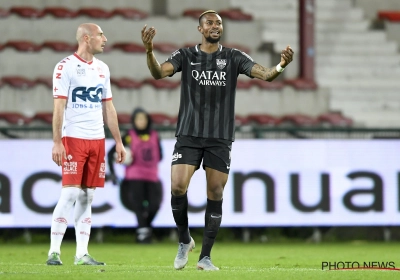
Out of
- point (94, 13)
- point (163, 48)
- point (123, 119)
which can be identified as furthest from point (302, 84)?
point (94, 13)

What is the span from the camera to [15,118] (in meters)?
14.9

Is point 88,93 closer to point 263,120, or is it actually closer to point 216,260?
point 216,260

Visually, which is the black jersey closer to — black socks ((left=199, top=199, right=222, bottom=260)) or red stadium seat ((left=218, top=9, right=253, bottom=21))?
black socks ((left=199, top=199, right=222, bottom=260))

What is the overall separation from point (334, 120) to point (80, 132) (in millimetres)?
8763

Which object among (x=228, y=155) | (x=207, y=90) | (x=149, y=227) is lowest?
(x=149, y=227)

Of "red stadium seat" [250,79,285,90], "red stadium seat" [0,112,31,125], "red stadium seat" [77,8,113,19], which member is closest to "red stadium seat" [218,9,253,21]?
"red stadium seat" [250,79,285,90]

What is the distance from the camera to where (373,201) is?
13664 millimetres

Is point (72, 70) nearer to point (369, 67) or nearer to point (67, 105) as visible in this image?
point (67, 105)

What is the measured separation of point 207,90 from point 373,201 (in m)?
6.12

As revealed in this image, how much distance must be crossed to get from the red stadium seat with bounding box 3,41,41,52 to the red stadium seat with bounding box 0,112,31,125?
183cm

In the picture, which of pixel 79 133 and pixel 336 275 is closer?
pixel 336 275

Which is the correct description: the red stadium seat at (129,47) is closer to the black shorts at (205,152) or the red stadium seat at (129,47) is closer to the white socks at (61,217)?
the white socks at (61,217)

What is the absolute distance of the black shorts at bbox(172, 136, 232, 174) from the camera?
26.9 ft

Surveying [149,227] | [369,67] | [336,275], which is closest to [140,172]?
[149,227]
